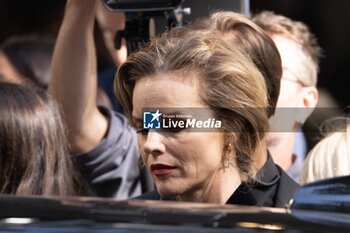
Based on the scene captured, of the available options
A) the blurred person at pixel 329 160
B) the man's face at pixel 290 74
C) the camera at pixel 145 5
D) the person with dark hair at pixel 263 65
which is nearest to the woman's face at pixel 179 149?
the person with dark hair at pixel 263 65

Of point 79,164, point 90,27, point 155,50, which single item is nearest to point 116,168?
point 79,164

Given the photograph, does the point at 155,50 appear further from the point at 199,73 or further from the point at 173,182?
the point at 173,182

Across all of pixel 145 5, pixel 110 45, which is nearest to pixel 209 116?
pixel 145 5

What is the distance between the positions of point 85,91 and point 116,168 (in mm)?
282

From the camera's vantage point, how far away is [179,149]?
2.11m

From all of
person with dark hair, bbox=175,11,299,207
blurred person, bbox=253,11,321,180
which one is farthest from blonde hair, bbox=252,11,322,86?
person with dark hair, bbox=175,11,299,207

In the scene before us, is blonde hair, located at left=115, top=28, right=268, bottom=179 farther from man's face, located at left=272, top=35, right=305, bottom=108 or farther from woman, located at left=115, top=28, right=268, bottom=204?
man's face, located at left=272, top=35, right=305, bottom=108

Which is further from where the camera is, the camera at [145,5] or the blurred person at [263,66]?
the camera at [145,5]

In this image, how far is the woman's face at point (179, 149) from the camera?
6.91ft

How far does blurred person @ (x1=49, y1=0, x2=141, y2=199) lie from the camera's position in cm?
296

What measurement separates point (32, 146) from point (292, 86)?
87cm

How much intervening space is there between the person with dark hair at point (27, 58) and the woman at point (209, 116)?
4.18 feet

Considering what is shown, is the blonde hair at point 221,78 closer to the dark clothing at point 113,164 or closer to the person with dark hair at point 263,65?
→ the person with dark hair at point 263,65

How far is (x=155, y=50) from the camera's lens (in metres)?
2.26
